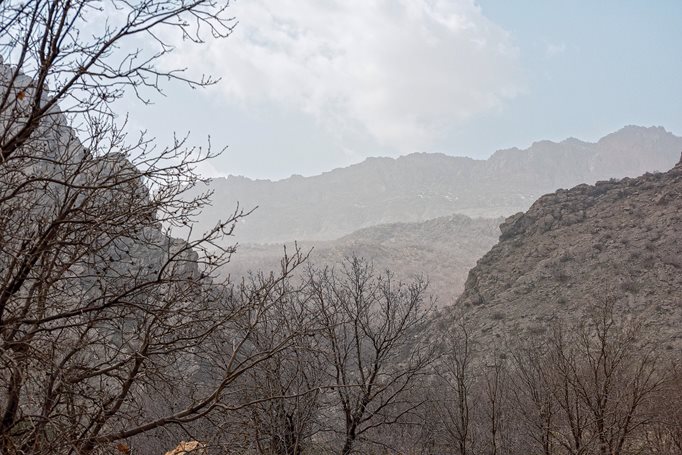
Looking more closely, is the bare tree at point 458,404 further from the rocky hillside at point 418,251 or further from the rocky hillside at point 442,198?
the rocky hillside at point 442,198

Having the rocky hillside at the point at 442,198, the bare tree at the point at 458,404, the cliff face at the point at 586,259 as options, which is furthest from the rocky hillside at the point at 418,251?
the rocky hillside at the point at 442,198

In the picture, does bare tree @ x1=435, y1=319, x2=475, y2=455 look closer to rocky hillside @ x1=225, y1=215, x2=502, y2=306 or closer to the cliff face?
the cliff face

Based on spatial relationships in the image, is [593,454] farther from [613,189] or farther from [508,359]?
[613,189]

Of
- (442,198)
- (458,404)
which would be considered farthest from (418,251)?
(442,198)

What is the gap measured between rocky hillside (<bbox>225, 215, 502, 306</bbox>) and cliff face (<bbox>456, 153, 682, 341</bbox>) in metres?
21.3

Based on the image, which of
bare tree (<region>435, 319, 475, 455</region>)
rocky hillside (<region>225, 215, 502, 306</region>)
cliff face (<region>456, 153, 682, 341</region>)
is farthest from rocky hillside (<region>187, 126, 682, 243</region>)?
bare tree (<region>435, 319, 475, 455</region>)

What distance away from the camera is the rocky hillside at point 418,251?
8119 cm

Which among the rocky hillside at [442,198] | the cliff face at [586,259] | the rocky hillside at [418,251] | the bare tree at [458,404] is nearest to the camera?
the bare tree at [458,404]

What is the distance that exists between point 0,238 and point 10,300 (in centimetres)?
82

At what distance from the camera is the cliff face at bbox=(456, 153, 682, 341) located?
2792 centimetres

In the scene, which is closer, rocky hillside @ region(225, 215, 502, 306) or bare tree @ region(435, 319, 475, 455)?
bare tree @ region(435, 319, 475, 455)

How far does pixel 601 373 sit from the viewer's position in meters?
13.7

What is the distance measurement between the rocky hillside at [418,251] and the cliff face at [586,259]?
21263 mm

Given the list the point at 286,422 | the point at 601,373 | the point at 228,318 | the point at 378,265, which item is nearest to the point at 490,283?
the point at 601,373
